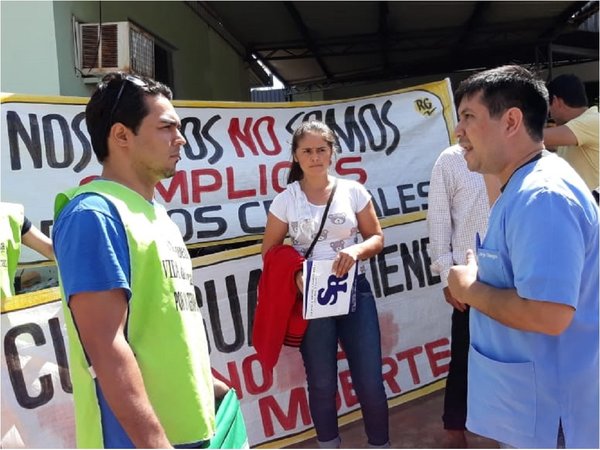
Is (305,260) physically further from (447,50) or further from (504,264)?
(447,50)

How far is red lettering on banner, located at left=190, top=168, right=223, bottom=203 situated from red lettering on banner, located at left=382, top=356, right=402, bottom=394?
60.8 inches

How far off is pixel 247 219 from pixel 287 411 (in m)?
1.20

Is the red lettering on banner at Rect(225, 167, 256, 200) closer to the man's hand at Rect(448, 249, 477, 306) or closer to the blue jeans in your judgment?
the blue jeans

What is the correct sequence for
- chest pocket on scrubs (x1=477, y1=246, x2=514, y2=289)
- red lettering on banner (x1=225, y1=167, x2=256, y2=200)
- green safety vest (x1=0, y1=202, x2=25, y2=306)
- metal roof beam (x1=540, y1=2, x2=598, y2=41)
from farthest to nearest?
1. metal roof beam (x1=540, y1=2, x2=598, y2=41)
2. red lettering on banner (x1=225, y1=167, x2=256, y2=200)
3. green safety vest (x1=0, y1=202, x2=25, y2=306)
4. chest pocket on scrubs (x1=477, y1=246, x2=514, y2=289)

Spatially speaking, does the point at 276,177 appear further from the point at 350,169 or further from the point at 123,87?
the point at 123,87

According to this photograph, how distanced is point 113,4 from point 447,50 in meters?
9.73

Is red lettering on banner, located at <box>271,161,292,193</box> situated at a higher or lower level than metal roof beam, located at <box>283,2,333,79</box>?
lower

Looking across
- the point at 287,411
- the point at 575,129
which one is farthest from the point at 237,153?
the point at 575,129

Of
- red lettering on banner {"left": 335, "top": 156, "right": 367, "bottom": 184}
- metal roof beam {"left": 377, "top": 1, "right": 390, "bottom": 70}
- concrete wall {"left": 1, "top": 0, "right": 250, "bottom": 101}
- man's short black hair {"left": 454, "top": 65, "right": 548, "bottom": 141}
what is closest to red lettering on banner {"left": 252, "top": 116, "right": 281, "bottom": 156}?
red lettering on banner {"left": 335, "top": 156, "right": 367, "bottom": 184}

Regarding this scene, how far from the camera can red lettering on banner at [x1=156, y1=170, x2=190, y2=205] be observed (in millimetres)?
3493

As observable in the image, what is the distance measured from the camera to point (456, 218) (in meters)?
2.93

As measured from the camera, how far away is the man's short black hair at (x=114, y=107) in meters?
1.45

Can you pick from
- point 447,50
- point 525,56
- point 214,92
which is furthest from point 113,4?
point 525,56

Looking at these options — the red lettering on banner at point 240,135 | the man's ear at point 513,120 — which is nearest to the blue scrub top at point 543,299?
the man's ear at point 513,120
